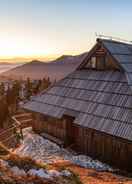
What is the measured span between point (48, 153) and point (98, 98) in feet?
17.4

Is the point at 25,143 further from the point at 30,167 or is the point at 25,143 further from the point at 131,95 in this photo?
the point at 30,167

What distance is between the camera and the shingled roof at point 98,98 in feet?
56.4

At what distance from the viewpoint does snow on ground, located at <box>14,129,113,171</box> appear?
17328mm

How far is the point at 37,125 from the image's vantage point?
25109 millimetres

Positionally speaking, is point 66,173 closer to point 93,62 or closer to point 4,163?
point 4,163

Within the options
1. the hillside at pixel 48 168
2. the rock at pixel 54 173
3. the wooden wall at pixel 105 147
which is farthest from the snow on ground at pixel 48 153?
the rock at pixel 54 173

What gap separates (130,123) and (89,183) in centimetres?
531

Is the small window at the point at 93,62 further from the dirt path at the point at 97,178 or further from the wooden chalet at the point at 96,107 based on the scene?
the dirt path at the point at 97,178

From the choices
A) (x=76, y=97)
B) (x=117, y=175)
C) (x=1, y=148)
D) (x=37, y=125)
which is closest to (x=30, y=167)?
(x=1, y=148)

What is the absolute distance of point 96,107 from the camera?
19172 mm

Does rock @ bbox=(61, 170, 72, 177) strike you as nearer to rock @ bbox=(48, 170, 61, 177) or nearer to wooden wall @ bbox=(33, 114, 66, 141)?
rock @ bbox=(48, 170, 61, 177)

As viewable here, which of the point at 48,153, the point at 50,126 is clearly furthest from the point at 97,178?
the point at 50,126

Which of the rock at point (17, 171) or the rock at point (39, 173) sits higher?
the rock at point (17, 171)

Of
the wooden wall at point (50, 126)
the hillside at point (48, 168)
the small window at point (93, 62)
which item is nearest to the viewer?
the hillside at point (48, 168)
